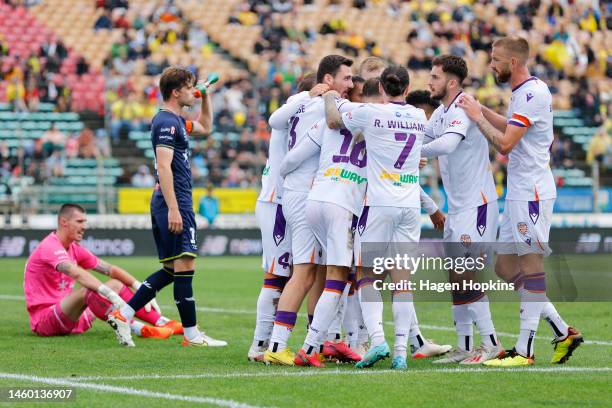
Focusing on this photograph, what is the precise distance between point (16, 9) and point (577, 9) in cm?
1963

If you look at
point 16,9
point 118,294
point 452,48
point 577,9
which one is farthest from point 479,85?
point 118,294

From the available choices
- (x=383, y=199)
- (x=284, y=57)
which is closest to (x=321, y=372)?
(x=383, y=199)

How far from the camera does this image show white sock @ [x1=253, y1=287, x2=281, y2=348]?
953 centimetres

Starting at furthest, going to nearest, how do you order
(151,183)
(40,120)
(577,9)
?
(577,9) < (40,120) < (151,183)

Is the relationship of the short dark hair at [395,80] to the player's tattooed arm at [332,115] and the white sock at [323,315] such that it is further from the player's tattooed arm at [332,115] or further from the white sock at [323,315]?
the white sock at [323,315]

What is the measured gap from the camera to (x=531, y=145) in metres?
9.10

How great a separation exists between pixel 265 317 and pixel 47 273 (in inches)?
116

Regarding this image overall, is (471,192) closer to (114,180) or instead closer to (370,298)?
(370,298)

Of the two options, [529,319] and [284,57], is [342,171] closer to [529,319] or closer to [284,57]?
[529,319]

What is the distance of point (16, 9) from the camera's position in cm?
3584

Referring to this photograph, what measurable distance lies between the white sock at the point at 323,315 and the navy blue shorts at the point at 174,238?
6.36 ft

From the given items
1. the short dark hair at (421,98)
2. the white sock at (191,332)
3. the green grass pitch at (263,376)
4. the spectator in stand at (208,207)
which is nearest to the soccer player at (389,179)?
the green grass pitch at (263,376)

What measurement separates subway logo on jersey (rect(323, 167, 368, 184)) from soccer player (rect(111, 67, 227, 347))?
1.89m

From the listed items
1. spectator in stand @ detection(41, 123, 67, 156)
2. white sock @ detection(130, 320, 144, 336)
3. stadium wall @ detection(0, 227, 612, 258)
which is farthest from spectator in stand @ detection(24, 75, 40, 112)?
white sock @ detection(130, 320, 144, 336)
